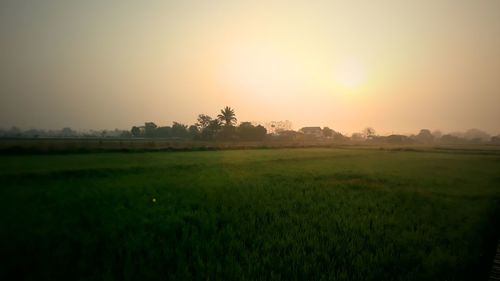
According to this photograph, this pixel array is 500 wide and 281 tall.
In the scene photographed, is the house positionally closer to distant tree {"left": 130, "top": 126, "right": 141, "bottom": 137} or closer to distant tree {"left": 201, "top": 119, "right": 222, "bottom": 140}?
distant tree {"left": 201, "top": 119, "right": 222, "bottom": 140}

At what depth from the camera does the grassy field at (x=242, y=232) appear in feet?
15.0

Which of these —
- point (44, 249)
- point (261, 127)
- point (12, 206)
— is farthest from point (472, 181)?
point (261, 127)

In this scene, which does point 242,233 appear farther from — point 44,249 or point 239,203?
point 44,249

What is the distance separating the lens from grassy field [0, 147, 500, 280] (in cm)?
456

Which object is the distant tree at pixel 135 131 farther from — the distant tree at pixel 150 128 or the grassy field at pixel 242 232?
the grassy field at pixel 242 232

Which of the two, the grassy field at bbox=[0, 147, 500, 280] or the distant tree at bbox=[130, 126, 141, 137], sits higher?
the distant tree at bbox=[130, 126, 141, 137]

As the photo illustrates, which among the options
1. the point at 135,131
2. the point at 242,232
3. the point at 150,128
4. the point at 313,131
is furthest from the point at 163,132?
the point at 242,232

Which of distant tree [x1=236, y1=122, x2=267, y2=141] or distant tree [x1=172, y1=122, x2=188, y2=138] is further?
distant tree [x1=172, y1=122, x2=188, y2=138]

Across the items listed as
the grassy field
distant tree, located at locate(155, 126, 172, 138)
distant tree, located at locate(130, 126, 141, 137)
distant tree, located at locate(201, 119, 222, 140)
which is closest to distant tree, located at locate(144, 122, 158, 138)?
distant tree, located at locate(155, 126, 172, 138)

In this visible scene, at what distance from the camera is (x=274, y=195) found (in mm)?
10648

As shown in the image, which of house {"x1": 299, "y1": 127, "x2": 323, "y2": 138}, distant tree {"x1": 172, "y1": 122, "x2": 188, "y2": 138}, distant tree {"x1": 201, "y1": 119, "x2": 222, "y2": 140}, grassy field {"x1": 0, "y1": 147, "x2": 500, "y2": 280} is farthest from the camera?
house {"x1": 299, "y1": 127, "x2": 323, "y2": 138}

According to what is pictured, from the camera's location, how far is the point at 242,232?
250 inches

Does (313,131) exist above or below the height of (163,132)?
above

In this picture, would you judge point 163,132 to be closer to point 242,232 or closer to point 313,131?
point 313,131
